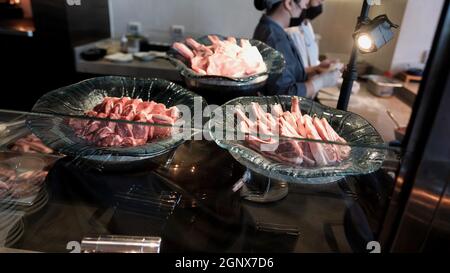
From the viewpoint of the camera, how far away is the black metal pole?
0.72 metres

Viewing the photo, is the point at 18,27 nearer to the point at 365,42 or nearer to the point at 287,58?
the point at 365,42

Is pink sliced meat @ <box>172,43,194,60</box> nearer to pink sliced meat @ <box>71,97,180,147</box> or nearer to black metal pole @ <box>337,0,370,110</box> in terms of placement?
→ pink sliced meat @ <box>71,97,180,147</box>

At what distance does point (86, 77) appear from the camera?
0.87m

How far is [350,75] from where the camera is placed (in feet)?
2.50

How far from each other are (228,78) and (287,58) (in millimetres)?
704

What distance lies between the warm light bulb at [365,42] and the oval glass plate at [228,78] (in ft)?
0.76

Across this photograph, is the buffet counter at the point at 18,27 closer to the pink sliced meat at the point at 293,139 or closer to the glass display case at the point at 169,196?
the glass display case at the point at 169,196

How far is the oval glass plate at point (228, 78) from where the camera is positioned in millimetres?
780

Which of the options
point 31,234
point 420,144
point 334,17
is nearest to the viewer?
point 420,144

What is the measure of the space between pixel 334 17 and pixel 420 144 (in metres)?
0.42

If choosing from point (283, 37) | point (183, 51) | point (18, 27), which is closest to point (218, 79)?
point (183, 51)
